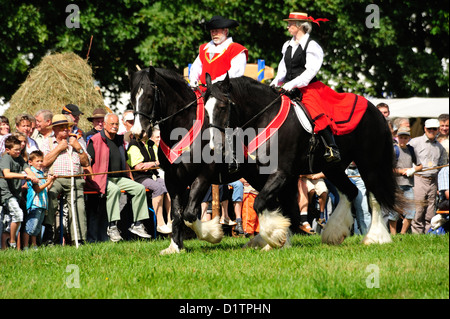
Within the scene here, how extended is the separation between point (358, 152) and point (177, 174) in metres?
2.79

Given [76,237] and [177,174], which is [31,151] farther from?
[177,174]

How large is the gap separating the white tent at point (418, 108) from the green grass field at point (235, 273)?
12.8m

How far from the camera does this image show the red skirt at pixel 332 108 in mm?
9531

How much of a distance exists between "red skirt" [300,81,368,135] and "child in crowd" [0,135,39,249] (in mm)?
4268

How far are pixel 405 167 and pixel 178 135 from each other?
20.6 ft

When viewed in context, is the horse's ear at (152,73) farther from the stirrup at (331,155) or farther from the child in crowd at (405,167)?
the child in crowd at (405,167)

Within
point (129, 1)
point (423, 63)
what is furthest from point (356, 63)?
point (129, 1)

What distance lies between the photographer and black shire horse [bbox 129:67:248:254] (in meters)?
8.80

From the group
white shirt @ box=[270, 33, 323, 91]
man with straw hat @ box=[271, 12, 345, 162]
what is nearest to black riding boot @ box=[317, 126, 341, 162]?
man with straw hat @ box=[271, 12, 345, 162]

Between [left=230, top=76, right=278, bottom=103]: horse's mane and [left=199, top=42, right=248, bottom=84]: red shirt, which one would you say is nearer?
[left=230, top=76, right=278, bottom=103]: horse's mane

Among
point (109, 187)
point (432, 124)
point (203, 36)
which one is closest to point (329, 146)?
point (109, 187)

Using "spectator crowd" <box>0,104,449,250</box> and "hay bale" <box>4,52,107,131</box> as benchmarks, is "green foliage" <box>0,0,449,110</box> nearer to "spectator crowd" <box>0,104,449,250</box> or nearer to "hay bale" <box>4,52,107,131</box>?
"hay bale" <box>4,52,107,131</box>
